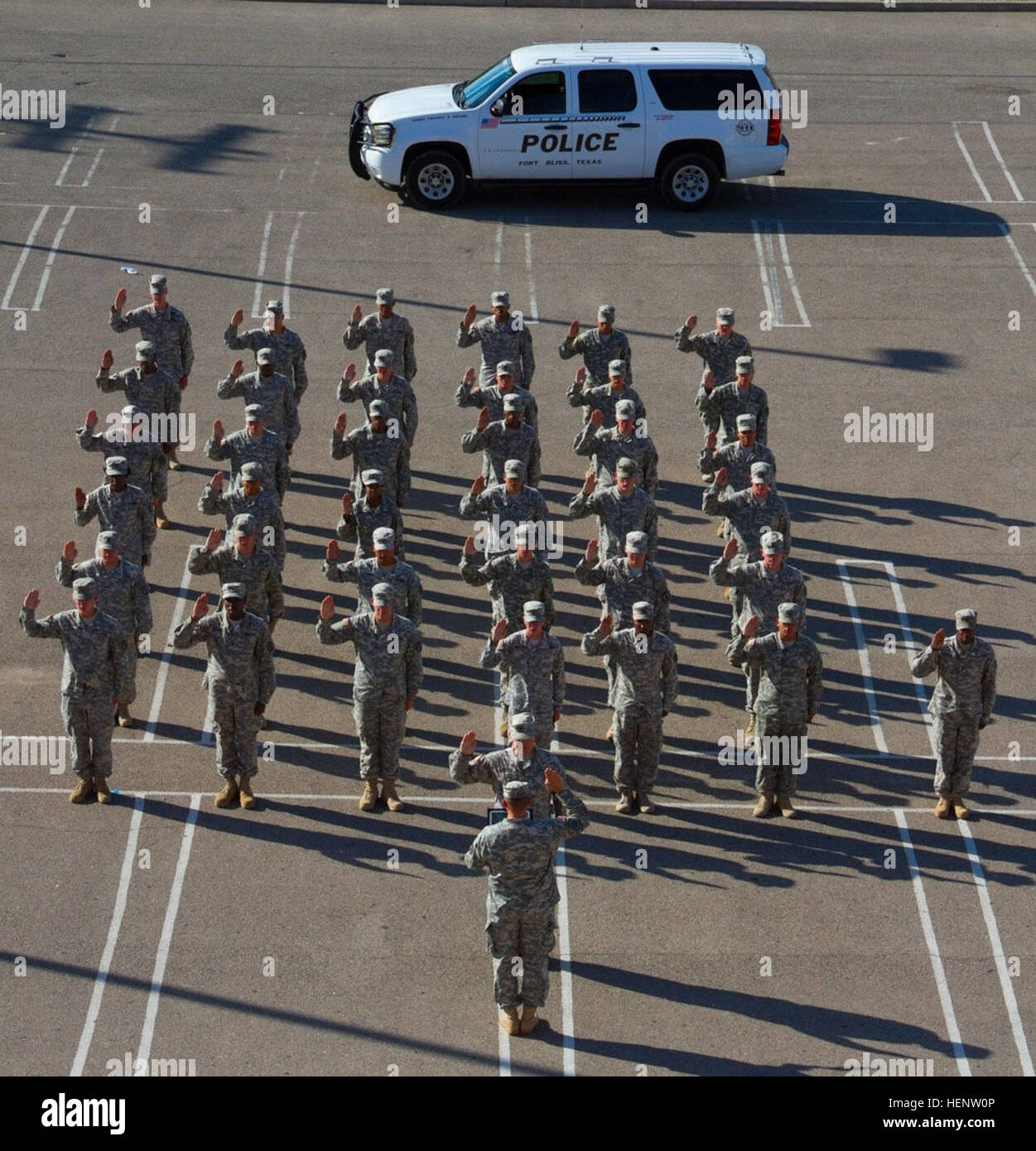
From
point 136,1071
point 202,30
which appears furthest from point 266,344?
point 202,30

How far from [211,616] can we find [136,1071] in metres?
3.98

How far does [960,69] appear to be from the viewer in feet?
113

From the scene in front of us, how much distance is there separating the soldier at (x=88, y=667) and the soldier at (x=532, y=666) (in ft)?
9.35

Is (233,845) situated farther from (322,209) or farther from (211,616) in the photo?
(322,209)

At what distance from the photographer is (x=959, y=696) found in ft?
50.0

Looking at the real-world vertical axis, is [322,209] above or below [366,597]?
above

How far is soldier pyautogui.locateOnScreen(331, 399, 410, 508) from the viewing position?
1895cm

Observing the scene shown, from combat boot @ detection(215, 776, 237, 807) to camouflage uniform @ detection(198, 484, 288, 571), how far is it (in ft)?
8.33

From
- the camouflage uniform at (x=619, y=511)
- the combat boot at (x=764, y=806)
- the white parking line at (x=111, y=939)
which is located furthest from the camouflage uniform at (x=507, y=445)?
the white parking line at (x=111, y=939)

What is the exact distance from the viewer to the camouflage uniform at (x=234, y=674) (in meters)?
15.2

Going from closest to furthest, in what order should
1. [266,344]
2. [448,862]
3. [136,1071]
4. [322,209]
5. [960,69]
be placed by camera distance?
[136,1071] → [448,862] → [266,344] → [322,209] → [960,69]

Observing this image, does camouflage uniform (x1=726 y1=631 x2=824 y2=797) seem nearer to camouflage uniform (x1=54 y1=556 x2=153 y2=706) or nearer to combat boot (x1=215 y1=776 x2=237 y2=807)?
combat boot (x1=215 y1=776 x2=237 y2=807)

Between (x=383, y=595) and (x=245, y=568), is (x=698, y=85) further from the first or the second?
(x=383, y=595)

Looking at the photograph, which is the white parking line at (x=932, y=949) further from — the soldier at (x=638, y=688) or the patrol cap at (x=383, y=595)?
the patrol cap at (x=383, y=595)
